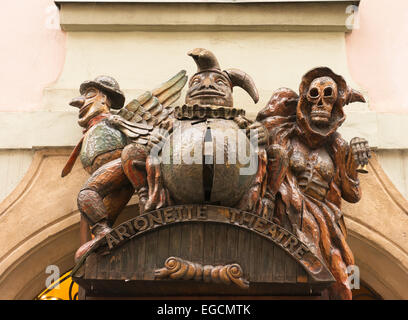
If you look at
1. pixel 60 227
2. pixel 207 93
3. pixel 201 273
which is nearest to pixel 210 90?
pixel 207 93

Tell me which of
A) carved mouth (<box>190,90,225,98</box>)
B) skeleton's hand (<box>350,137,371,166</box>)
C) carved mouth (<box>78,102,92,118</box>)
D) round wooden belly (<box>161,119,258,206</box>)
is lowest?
round wooden belly (<box>161,119,258,206</box>)

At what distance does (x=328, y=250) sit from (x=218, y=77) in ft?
1.97

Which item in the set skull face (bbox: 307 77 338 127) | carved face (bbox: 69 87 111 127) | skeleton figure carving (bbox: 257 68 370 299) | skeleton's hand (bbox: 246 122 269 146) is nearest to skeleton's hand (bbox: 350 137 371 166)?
skeleton figure carving (bbox: 257 68 370 299)

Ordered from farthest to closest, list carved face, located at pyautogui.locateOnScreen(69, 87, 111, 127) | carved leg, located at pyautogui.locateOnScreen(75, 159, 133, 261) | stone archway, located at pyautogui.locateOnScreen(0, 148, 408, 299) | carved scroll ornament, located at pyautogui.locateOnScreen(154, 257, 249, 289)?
1. stone archway, located at pyautogui.locateOnScreen(0, 148, 408, 299)
2. carved face, located at pyautogui.locateOnScreen(69, 87, 111, 127)
3. carved leg, located at pyautogui.locateOnScreen(75, 159, 133, 261)
4. carved scroll ornament, located at pyautogui.locateOnScreen(154, 257, 249, 289)

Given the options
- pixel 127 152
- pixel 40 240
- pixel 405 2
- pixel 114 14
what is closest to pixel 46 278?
pixel 40 240

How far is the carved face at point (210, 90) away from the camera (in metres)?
2.00

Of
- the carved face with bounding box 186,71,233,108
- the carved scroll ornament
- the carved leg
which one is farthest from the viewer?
the carved face with bounding box 186,71,233,108

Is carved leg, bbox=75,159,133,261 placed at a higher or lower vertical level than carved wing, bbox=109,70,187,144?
lower

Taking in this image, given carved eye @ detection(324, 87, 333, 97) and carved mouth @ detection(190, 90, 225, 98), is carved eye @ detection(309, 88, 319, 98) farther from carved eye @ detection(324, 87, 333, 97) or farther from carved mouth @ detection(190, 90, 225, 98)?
carved mouth @ detection(190, 90, 225, 98)

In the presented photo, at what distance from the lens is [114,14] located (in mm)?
2707

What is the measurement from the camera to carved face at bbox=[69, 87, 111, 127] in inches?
89.6

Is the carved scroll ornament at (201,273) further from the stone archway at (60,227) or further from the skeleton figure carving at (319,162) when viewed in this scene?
the stone archway at (60,227)

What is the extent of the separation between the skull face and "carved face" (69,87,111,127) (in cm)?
67
